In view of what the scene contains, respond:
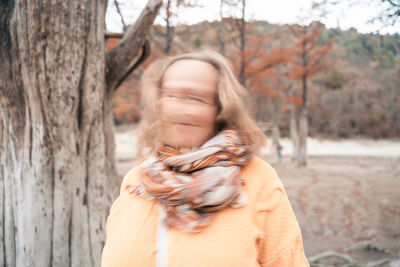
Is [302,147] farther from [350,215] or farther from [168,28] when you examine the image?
[168,28]

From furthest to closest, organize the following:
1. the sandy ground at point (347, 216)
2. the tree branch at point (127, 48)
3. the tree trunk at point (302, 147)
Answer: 1. the tree trunk at point (302, 147)
2. the sandy ground at point (347, 216)
3. the tree branch at point (127, 48)

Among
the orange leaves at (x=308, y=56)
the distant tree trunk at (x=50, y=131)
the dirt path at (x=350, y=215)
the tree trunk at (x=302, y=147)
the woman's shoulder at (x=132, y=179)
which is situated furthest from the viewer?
the tree trunk at (x=302, y=147)

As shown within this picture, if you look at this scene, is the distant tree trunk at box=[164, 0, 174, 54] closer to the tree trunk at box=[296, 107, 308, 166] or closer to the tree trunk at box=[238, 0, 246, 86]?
the tree trunk at box=[238, 0, 246, 86]

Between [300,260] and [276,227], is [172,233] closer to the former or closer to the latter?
[276,227]

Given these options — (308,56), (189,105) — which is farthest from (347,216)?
(308,56)

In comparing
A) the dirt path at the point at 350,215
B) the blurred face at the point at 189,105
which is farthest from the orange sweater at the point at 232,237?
the dirt path at the point at 350,215

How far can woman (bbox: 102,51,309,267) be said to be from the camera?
95 centimetres

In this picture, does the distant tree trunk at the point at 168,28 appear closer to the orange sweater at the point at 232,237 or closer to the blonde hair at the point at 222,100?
the blonde hair at the point at 222,100

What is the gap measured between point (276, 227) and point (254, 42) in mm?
12209

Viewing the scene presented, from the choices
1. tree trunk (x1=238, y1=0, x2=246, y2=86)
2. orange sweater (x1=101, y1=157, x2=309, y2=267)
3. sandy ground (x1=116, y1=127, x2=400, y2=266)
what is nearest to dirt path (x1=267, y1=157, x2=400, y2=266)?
sandy ground (x1=116, y1=127, x2=400, y2=266)

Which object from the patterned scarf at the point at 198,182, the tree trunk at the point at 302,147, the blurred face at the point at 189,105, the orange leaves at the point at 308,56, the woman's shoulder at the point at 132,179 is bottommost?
the tree trunk at the point at 302,147

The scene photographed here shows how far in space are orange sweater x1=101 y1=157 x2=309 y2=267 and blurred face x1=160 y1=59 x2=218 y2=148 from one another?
0.87 ft

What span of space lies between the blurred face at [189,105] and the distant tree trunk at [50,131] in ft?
4.07

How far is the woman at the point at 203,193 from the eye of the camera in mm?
949
